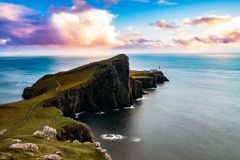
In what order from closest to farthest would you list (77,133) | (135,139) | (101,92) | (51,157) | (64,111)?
(51,157), (77,133), (135,139), (64,111), (101,92)

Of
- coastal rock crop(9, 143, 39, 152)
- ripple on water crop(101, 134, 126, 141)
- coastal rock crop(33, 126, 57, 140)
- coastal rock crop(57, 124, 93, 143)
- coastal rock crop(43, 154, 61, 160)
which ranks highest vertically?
coastal rock crop(9, 143, 39, 152)

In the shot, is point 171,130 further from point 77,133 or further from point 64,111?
point 64,111

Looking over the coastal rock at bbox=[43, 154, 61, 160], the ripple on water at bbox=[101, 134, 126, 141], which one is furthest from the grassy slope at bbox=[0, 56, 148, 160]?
the ripple on water at bbox=[101, 134, 126, 141]

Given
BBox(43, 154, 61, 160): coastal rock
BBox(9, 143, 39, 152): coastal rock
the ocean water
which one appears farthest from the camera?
the ocean water

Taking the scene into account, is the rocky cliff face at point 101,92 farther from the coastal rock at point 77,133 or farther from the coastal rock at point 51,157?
the coastal rock at point 51,157

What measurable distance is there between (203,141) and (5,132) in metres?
62.0

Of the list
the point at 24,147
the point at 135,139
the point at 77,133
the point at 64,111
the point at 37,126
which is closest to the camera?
the point at 24,147

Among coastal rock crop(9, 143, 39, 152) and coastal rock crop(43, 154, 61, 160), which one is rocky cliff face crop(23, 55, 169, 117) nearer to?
coastal rock crop(9, 143, 39, 152)

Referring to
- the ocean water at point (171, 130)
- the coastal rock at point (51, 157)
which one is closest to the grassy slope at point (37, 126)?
the coastal rock at point (51, 157)

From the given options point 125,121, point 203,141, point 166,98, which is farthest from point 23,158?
point 166,98

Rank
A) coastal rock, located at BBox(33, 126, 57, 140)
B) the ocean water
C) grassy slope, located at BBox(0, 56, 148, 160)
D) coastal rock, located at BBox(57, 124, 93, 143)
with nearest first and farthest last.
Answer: grassy slope, located at BBox(0, 56, 148, 160) → coastal rock, located at BBox(33, 126, 57, 140) → coastal rock, located at BBox(57, 124, 93, 143) → the ocean water

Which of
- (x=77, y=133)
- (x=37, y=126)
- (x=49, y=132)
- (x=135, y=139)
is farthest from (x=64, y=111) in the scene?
(x=49, y=132)

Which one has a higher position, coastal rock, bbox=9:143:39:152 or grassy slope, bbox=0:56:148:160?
coastal rock, bbox=9:143:39:152

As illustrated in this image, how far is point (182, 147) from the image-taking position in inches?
3863
